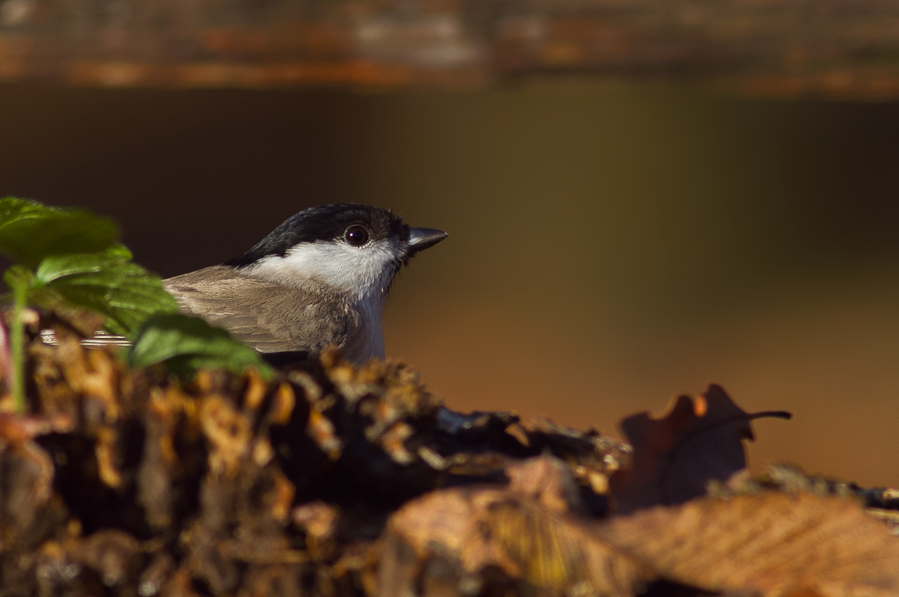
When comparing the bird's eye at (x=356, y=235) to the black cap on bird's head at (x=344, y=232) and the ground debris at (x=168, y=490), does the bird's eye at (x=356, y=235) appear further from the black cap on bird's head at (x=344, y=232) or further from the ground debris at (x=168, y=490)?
the ground debris at (x=168, y=490)

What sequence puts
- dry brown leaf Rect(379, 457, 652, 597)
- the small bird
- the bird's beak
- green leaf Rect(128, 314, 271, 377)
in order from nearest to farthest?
dry brown leaf Rect(379, 457, 652, 597) < green leaf Rect(128, 314, 271, 377) < the small bird < the bird's beak

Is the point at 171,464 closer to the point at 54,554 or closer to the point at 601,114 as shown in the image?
the point at 54,554

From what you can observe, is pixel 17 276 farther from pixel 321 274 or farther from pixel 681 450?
pixel 321 274

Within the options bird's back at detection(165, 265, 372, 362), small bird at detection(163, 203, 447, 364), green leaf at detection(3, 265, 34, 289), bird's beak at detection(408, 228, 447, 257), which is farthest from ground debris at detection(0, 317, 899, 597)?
bird's beak at detection(408, 228, 447, 257)

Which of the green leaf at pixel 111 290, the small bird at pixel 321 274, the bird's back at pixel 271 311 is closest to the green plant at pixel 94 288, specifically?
the green leaf at pixel 111 290

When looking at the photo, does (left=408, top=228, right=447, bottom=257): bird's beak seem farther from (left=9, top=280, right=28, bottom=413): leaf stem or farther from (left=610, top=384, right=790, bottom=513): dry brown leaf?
(left=9, top=280, right=28, bottom=413): leaf stem

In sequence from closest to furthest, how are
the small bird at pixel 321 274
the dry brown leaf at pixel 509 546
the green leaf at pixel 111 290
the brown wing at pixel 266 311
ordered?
1. the dry brown leaf at pixel 509 546
2. the green leaf at pixel 111 290
3. the brown wing at pixel 266 311
4. the small bird at pixel 321 274
